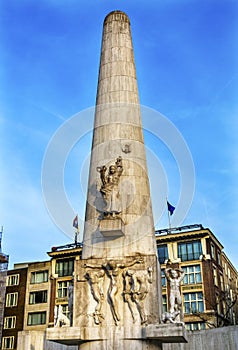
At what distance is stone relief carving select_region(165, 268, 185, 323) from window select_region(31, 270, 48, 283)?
35.4 m

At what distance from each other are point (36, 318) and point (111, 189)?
35.8 metres

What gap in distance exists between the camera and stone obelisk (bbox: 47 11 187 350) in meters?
12.3

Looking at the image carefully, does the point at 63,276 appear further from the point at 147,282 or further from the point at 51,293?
the point at 147,282

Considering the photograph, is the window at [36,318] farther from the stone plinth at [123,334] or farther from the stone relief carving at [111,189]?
the stone relief carving at [111,189]

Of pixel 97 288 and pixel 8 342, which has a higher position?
pixel 8 342

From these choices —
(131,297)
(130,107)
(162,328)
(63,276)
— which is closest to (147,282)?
(131,297)

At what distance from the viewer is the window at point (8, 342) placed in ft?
148

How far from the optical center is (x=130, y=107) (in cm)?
1554

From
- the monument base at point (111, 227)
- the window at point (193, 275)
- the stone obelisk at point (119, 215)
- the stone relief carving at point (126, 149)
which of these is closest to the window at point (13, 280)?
the window at point (193, 275)

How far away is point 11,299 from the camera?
47719 mm

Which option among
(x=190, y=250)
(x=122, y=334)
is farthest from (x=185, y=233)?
(x=122, y=334)

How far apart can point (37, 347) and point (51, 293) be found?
2962cm

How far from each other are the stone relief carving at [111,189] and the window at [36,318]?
34742mm

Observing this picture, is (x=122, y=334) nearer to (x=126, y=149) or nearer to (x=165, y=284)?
(x=126, y=149)
